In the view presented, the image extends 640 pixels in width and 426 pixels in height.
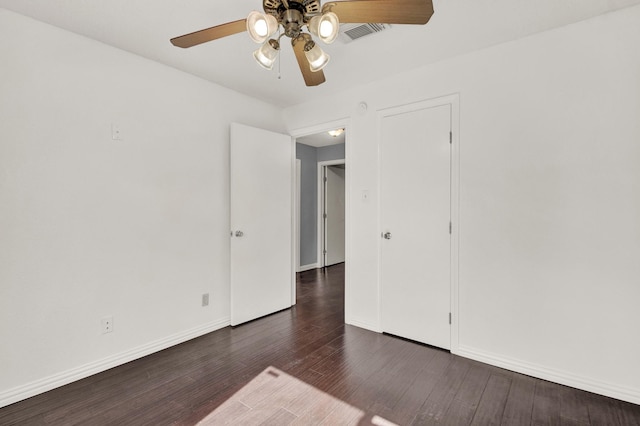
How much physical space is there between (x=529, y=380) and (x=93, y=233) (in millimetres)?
3392

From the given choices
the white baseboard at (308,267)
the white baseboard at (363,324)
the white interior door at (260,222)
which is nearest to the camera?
the white baseboard at (363,324)

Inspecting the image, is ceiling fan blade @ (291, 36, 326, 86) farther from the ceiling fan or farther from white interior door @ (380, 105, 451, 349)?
white interior door @ (380, 105, 451, 349)

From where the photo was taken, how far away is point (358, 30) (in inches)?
84.2

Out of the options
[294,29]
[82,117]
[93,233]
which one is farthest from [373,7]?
[93,233]

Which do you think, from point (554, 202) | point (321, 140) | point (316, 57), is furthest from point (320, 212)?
point (316, 57)

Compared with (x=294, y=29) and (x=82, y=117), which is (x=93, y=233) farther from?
(x=294, y=29)

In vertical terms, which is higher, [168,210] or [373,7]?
[373,7]

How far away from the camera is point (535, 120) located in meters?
2.24

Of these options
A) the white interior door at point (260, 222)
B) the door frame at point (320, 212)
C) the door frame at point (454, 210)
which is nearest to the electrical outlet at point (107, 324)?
the white interior door at point (260, 222)

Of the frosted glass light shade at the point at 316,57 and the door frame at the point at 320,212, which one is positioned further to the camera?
the door frame at the point at 320,212

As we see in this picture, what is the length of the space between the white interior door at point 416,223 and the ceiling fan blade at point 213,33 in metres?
1.85

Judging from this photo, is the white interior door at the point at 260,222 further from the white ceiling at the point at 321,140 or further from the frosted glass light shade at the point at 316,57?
the frosted glass light shade at the point at 316,57

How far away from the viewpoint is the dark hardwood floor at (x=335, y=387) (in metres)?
1.82

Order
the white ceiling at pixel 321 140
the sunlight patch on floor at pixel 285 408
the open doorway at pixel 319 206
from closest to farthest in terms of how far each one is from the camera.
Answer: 1. the sunlight patch on floor at pixel 285 408
2. the white ceiling at pixel 321 140
3. the open doorway at pixel 319 206
